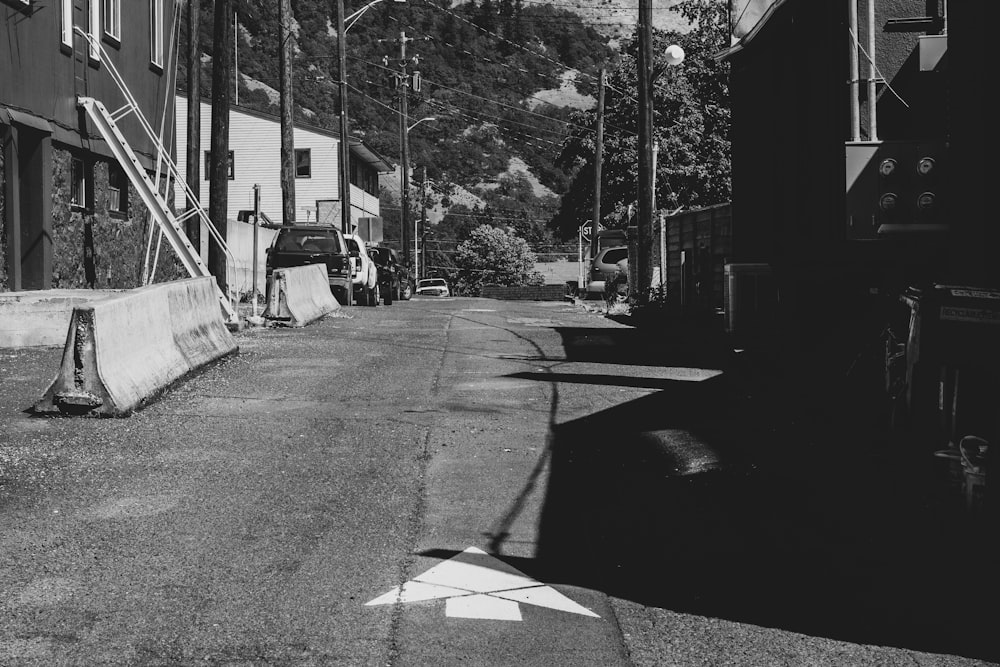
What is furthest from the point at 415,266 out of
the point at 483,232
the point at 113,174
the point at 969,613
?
the point at 969,613

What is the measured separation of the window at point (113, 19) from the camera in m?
22.5

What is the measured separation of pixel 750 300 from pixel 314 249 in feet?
52.2

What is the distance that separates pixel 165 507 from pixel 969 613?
4435 mm

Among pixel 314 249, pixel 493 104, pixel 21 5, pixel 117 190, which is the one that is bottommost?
pixel 314 249

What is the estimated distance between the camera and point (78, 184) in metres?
21.5

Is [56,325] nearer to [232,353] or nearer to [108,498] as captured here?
[232,353]

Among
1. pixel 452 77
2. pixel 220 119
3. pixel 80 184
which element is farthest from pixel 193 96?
pixel 452 77

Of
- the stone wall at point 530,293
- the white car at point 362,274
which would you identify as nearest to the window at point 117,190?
the white car at point 362,274

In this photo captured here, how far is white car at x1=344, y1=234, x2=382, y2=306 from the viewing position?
32.9 meters

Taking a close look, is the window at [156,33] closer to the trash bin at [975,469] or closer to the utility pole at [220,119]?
the utility pole at [220,119]

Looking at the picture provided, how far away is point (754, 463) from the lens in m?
9.47

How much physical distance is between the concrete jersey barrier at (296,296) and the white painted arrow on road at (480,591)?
597 inches

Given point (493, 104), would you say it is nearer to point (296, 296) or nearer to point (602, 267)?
point (602, 267)

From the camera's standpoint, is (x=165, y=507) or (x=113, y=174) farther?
(x=113, y=174)
